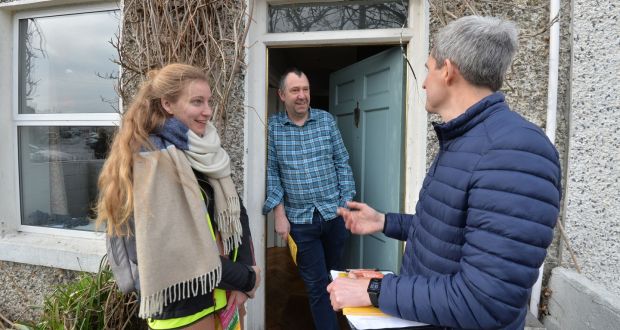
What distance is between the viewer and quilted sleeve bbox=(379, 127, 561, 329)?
2.58ft

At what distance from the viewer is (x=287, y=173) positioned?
256 centimetres

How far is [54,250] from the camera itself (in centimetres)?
278

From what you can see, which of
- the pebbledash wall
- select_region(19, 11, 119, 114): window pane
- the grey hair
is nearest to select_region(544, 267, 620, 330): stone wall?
the pebbledash wall

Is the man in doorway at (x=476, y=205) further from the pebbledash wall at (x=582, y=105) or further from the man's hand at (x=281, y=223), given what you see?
the man's hand at (x=281, y=223)

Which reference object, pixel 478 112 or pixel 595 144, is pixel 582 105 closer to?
pixel 595 144

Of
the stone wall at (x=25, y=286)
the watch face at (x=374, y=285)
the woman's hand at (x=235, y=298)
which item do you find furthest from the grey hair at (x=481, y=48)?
the stone wall at (x=25, y=286)

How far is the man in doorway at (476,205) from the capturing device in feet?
2.60

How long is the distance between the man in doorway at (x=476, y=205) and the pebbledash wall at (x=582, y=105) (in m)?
1.32

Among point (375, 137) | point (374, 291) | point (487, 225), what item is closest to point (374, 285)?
point (374, 291)

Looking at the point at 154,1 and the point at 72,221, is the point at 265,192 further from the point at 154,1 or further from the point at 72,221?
the point at 72,221

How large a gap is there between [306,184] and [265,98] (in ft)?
2.25

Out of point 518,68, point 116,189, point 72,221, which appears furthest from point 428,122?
point 72,221

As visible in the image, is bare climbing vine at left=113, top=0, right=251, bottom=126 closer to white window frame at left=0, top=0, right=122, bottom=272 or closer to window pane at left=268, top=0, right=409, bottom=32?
window pane at left=268, top=0, right=409, bottom=32

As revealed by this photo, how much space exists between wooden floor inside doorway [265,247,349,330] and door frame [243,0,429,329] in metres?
0.59
